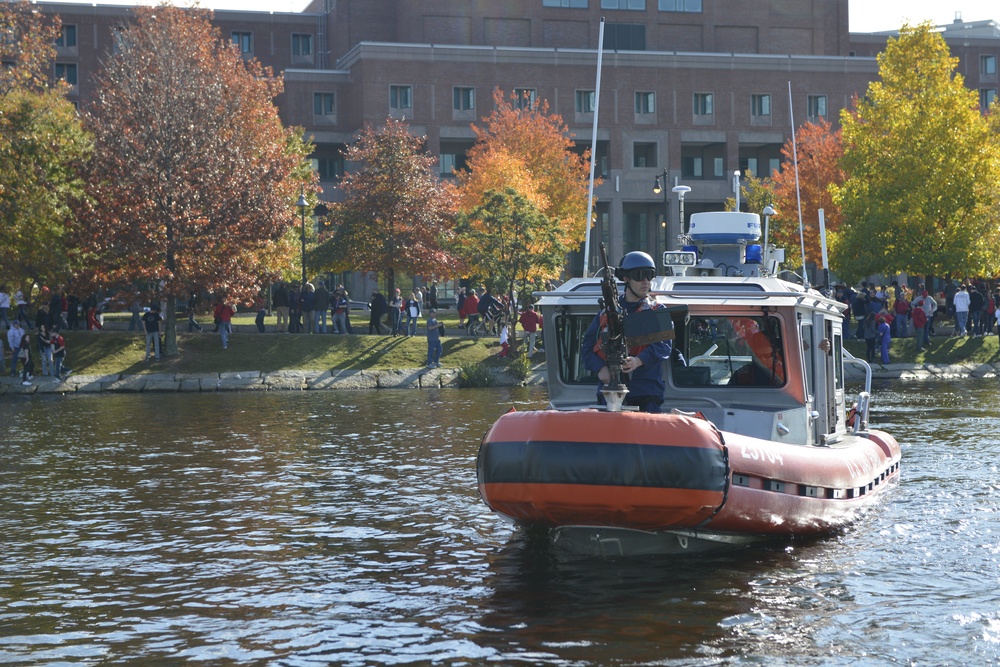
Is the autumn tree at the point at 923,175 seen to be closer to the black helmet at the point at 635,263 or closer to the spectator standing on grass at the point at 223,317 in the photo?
the spectator standing on grass at the point at 223,317

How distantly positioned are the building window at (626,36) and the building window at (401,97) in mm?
13991

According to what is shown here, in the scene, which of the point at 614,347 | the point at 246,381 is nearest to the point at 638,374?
the point at 614,347

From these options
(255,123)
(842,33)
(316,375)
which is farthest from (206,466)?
(842,33)

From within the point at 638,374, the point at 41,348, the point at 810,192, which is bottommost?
the point at 41,348

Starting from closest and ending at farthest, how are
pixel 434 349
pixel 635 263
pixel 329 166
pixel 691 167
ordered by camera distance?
pixel 635 263
pixel 434 349
pixel 329 166
pixel 691 167

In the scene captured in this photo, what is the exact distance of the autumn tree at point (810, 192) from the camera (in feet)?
185

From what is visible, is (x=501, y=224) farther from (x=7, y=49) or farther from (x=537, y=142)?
(x=537, y=142)

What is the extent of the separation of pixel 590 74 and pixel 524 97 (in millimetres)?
7285

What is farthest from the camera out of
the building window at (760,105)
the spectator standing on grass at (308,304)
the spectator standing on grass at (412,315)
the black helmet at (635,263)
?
the building window at (760,105)

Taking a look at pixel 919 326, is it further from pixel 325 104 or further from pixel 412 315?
pixel 325 104

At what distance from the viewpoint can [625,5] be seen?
A: 271 feet

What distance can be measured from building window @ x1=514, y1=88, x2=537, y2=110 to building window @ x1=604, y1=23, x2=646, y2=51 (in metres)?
7.96

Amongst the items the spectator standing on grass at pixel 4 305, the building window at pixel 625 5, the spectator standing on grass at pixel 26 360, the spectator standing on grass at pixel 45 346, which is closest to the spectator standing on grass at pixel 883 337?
the spectator standing on grass at pixel 45 346

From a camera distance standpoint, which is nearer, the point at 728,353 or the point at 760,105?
the point at 728,353
